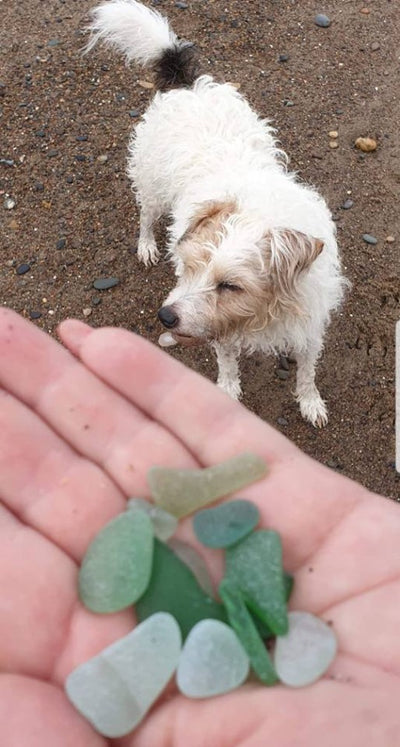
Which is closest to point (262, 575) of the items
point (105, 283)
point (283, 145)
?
point (105, 283)

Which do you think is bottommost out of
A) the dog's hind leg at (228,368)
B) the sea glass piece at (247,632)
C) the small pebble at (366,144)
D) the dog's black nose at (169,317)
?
the small pebble at (366,144)

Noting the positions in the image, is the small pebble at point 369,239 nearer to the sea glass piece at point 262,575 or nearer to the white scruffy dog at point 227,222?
the white scruffy dog at point 227,222

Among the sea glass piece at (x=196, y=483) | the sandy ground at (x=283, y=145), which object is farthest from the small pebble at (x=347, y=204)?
the sea glass piece at (x=196, y=483)

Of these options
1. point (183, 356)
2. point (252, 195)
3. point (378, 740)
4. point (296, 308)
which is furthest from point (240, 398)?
point (378, 740)

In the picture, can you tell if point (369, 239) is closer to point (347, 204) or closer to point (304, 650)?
point (347, 204)

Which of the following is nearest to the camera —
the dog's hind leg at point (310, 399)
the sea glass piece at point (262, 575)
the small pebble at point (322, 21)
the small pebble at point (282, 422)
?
the sea glass piece at point (262, 575)

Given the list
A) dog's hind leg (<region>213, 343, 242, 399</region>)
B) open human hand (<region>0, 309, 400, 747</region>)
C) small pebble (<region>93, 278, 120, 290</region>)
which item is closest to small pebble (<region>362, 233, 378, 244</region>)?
dog's hind leg (<region>213, 343, 242, 399</region>)

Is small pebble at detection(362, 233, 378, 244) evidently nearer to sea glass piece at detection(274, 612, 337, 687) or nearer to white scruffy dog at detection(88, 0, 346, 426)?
white scruffy dog at detection(88, 0, 346, 426)
